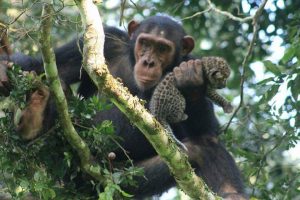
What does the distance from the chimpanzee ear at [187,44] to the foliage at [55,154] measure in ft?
6.28

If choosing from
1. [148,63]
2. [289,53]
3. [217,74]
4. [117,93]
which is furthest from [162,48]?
[117,93]

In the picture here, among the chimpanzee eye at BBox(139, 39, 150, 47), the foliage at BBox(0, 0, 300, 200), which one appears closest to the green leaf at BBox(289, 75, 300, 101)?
the foliage at BBox(0, 0, 300, 200)

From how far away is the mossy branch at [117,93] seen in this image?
4285 mm

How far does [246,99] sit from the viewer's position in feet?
28.9

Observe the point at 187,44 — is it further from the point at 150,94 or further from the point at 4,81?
the point at 4,81

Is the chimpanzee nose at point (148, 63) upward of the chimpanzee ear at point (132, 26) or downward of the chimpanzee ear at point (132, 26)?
upward

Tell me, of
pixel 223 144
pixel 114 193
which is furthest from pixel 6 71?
pixel 223 144

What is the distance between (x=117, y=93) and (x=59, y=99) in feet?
2.19

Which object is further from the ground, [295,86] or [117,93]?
[117,93]

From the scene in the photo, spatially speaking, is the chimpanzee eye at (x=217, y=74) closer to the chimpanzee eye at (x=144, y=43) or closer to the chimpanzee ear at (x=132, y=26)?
the chimpanzee eye at (x=144, y=43)

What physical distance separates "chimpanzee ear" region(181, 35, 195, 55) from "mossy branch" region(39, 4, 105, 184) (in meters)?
2.41

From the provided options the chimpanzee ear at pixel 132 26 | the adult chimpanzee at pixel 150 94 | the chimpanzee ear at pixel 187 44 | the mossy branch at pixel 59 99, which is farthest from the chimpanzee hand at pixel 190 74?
the chimpanzee ear at pixel 132 26

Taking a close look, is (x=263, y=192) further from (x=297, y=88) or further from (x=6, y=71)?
(x=6, y=71)

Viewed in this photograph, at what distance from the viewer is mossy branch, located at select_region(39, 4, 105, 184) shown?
14.6 ft
